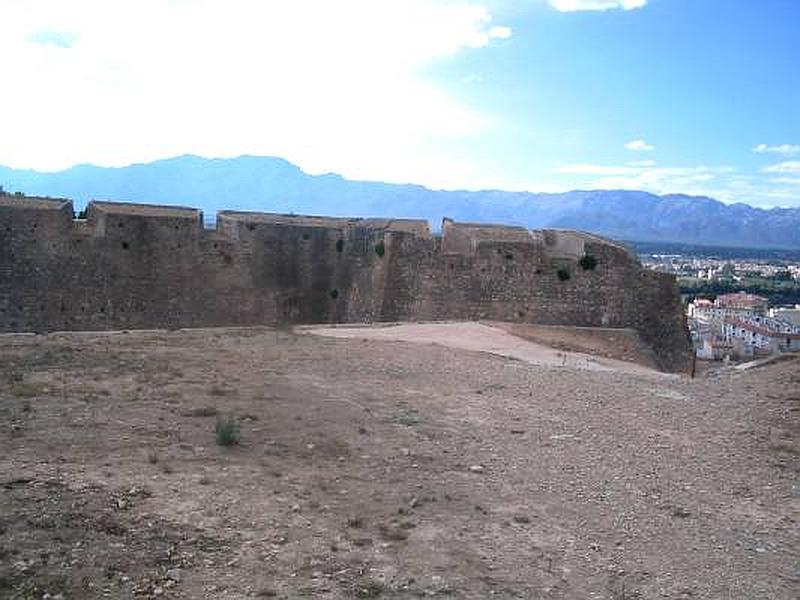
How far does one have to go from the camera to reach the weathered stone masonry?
17.4 m

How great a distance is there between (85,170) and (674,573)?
212m

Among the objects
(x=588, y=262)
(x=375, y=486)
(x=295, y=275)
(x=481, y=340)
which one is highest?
(x=588, y=262)

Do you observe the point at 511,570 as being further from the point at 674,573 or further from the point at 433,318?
the point at 433,318

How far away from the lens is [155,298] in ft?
63.5

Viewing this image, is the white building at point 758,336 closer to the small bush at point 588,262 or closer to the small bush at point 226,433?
the small bush at point 588,262

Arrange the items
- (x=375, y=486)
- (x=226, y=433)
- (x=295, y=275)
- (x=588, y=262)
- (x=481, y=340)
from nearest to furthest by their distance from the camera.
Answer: (x=375, y=486) → (x=226, y=433) → (x=481, y=340) → (x=588, y=262) → (x=295, y=275)

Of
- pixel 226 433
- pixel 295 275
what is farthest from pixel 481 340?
pixel 226 433

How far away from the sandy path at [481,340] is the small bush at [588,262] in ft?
8.71

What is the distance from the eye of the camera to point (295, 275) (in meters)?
21.3

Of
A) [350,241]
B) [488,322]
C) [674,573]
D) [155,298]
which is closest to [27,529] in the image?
[674,573]

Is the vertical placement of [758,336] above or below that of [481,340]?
below

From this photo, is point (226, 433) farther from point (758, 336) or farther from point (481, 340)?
point (758, 336)

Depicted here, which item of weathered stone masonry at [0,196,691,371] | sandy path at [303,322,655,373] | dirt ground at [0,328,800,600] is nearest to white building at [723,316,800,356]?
weathered stone masonry at [0,196,691,371]

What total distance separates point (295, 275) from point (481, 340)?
8118 mm
